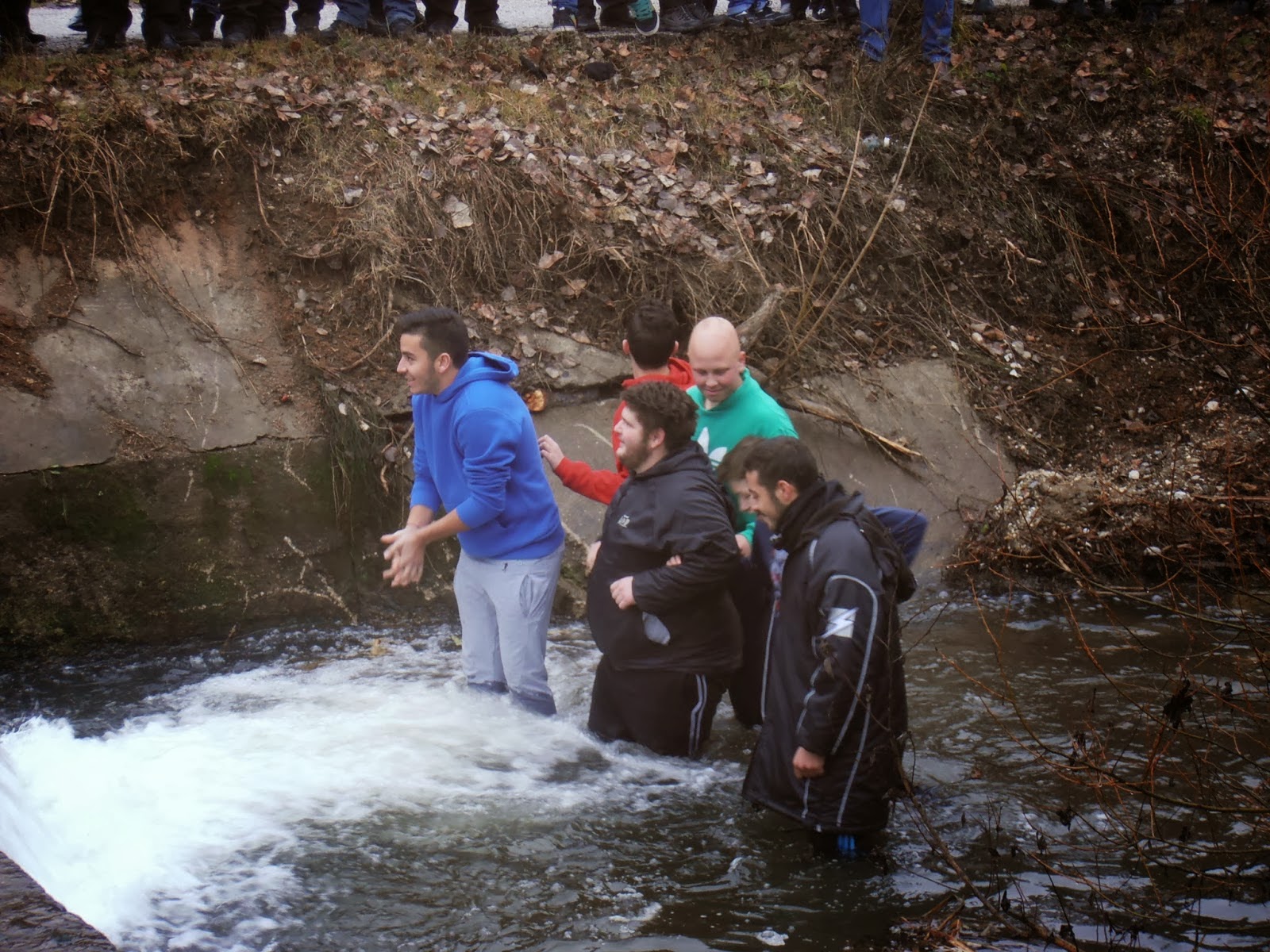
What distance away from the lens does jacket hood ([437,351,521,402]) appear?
17.8 feet

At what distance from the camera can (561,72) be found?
10.2 m

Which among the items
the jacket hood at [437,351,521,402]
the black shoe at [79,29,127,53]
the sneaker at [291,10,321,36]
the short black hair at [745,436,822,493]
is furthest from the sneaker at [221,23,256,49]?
the short black hair at [745,436,822,493]

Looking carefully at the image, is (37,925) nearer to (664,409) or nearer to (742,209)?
A: (664,409)

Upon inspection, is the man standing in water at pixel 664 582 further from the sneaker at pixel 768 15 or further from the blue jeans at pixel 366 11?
the sneaker at pixel 768 15

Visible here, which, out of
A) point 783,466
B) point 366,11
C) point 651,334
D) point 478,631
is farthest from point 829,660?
point 366,11

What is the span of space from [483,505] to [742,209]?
500 centimetres

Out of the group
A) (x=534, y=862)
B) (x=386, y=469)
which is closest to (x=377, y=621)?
(x=386, y=469)

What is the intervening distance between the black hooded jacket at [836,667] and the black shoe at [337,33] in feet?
24.3

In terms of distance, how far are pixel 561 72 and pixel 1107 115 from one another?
16.5 feet

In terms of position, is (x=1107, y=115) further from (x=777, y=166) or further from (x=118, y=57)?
(x=118, y=57)

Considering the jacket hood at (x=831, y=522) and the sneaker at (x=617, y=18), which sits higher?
the sneaker at (x=617, y=18)

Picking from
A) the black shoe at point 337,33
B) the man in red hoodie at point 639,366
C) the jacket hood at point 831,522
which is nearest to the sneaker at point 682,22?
the black shoe at point 337,33

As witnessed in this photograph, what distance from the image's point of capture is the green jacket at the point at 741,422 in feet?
17.4

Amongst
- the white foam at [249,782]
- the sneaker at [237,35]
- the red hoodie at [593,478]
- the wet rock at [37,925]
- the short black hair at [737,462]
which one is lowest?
the white foam at [249,782]
